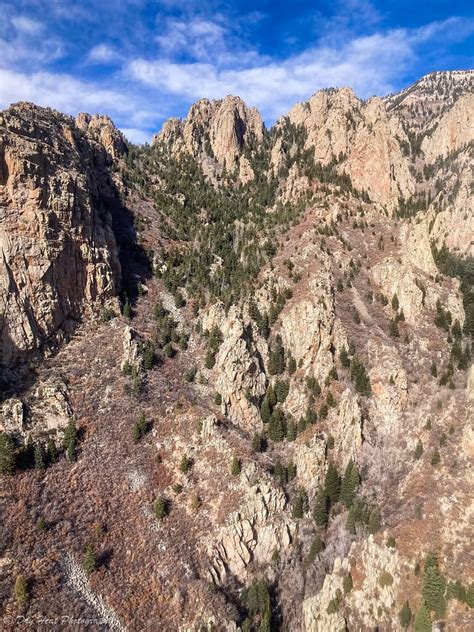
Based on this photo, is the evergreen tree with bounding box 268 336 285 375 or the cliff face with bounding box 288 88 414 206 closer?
the evergreen tree with bounding box 268 336 285 375

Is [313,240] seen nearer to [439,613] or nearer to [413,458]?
[413,458]

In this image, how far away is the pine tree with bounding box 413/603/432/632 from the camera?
36.5 metres

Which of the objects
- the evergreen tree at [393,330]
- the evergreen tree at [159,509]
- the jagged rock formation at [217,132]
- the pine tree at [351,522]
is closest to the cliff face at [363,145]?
the jagged rock formation at [217,132]

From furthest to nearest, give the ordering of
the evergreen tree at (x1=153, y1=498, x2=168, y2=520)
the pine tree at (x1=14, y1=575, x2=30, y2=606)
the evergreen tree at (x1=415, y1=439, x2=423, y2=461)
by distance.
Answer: the evergreen tree at (x1=415, y1=439, x2=423, y2=461)
the evergreen tree at (x1=153, y1=498, x2=168, y2=520)
the pine tree at (x1=14, y1=575, x2=30, y2=606)

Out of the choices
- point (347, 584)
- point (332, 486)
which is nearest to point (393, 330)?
point (332, 486)

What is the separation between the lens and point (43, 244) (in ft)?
181

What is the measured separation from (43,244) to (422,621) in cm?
6204

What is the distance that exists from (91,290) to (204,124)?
9642 centimetres

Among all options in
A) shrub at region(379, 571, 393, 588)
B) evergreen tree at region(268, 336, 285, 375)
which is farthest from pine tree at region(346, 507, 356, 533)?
evergreen tree at region(268, 336, 285, 375)

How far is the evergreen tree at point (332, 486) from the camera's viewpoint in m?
49.2

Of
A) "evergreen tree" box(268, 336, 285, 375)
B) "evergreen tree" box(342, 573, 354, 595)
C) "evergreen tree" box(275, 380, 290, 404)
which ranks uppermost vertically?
"evergreen tree" box(268, 336, 285, 375)

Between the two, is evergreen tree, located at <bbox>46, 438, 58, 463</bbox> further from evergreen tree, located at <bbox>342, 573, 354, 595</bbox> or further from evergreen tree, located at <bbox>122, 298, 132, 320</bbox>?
evergreen tree, located at <bbox>342, 573, 354, 595</bbox>

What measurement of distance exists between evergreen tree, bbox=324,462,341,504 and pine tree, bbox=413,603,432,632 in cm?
1404

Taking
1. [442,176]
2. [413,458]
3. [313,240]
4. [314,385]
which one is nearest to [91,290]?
[314,385]
